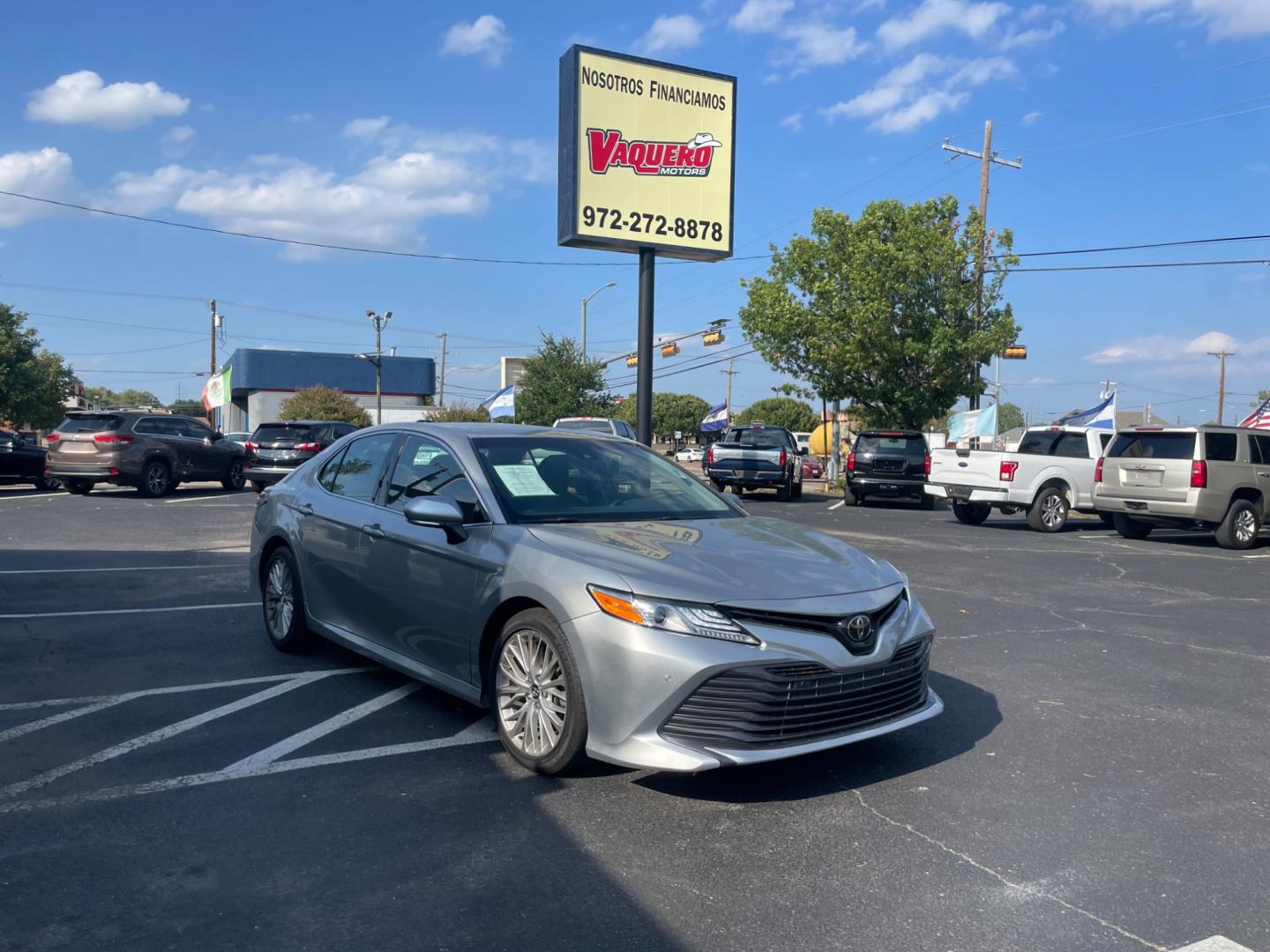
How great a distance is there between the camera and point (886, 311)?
102ft

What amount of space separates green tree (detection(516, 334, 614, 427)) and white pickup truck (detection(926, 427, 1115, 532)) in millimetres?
24524

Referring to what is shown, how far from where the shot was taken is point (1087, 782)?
14.6 feet

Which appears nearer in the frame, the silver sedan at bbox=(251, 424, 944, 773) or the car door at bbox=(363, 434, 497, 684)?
the silver sedan at bbox=(251, 424, 944, 773)

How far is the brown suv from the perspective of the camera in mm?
19734

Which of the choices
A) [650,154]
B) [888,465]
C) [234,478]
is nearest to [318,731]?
[234,478]

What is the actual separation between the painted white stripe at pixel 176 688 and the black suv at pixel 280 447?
51.8ft

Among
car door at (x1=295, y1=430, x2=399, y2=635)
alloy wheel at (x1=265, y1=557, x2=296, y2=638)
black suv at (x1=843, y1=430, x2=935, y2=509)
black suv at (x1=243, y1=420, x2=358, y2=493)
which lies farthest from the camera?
black suv at (x1=843, y1=430, x2=935, y2=509)

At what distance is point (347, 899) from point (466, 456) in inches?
97.5

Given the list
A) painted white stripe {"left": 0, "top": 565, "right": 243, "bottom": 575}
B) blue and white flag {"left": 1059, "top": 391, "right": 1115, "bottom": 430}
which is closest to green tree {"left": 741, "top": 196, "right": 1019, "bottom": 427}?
blue and white flag {"left": 1059, "top": 391, "right": 1115, "bottom": 430}

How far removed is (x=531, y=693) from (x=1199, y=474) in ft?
44.1

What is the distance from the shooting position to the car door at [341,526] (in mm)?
5738

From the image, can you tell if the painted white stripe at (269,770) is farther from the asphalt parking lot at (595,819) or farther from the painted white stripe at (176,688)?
the painted white stripe at (176,688)

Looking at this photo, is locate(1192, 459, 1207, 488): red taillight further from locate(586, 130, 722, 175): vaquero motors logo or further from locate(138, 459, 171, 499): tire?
locate(138, 459, 171, 499): tire

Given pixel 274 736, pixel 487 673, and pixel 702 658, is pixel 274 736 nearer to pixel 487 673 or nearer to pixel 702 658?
pixel 487 673
